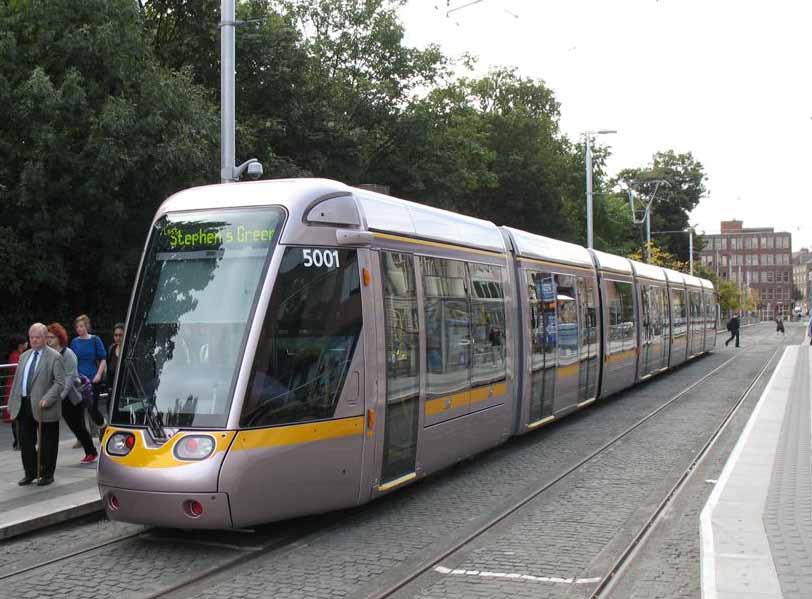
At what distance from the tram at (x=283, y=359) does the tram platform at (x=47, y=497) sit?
3.66ft

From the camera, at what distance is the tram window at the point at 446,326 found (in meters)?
9.27

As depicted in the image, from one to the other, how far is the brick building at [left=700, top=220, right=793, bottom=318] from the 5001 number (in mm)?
155364

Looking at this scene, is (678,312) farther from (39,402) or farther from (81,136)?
(39,402)

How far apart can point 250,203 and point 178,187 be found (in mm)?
11164

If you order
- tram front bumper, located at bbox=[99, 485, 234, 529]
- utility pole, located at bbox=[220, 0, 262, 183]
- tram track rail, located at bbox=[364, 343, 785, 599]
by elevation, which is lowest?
tram track rail, located at bbox=[364, 343, 785, 599]

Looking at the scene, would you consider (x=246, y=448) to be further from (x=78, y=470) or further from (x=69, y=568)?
(x=78, y=470)

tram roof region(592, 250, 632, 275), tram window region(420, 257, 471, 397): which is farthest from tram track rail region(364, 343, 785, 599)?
tram roof region(592, 250, 632, 275)

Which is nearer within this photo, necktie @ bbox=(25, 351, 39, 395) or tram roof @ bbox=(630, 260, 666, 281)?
necktie @ bbox=(25, 351, 39, 395)

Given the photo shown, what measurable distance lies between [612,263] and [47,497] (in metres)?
13.0

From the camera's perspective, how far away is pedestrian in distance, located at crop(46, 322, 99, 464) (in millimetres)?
9922

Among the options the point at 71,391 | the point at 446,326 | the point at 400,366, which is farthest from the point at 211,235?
the point at 71,391

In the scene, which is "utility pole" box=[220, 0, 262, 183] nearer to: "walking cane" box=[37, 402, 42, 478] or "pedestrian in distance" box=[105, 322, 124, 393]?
"pedestrian in distance" box=[105, 322, 124, 393]

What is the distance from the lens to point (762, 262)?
156 metres

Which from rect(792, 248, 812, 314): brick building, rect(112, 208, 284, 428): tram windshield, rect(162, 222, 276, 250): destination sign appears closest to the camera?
rect(112, 208, 284, 428): tram windshield
